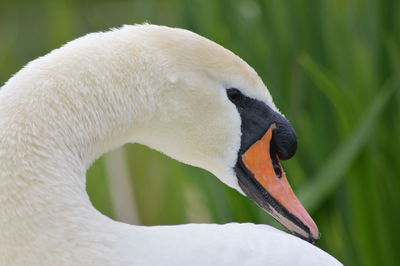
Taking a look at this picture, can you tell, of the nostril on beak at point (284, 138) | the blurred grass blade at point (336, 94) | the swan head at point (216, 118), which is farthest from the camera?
the blurred grass blade at point (336, 94)

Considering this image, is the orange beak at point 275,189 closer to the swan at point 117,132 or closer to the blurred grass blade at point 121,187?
the swan at point 117,132

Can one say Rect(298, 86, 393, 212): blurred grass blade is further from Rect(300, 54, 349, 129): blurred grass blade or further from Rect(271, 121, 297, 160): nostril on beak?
Rect(271, 121, 297, 160): nostril on beak

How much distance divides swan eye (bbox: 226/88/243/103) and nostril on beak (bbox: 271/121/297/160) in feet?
0.23

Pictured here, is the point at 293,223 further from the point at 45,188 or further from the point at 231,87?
the point at 45,188

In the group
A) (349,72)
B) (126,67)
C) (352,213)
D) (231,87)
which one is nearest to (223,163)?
(231,87)

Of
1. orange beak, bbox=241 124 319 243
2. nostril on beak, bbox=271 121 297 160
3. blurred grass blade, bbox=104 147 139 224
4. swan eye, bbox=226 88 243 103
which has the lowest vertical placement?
blurred grass blade, bbox=104 147 139 224

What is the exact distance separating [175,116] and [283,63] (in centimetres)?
121

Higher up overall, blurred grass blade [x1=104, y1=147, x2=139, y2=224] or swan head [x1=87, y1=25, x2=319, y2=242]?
swan head [x1=87, y1=25, x2=319, y2=242]

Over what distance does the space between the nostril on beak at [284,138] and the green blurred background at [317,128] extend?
1.77 feet

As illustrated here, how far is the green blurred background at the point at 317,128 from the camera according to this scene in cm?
182

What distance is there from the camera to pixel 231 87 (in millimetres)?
1155

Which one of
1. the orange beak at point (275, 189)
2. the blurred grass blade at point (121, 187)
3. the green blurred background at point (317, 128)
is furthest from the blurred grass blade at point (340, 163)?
the blurred grass blade at point (121, 187)

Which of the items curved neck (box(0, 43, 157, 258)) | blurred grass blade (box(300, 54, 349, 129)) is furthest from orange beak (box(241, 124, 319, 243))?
blurred grass blade (box(300, 54, 349, 129))

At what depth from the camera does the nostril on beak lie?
120 cm
